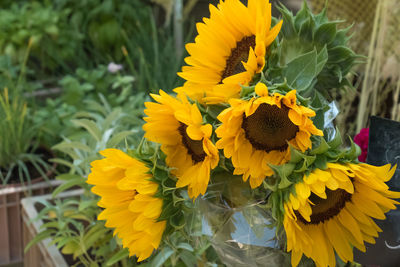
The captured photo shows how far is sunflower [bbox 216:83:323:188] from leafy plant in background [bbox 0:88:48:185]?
116cm

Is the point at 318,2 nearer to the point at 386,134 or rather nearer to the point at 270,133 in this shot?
the point at 386,134

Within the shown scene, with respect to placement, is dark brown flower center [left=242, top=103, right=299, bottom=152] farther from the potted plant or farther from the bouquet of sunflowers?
the potted plant

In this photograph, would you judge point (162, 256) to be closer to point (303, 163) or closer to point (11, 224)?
point (303, 163)

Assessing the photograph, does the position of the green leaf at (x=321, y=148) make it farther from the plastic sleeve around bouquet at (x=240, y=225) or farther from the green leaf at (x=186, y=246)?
the green leaf at (x=186, y=246)

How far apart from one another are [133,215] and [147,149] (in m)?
0.08

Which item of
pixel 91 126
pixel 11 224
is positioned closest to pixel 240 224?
pixel 91 126

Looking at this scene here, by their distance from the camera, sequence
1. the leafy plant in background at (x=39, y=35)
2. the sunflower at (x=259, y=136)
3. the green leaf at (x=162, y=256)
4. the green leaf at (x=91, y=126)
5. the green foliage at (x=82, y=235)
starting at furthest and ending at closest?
the leafy plant in background at (x=39, y=35) → the green leaf at (x=91, y=126) → the green foliage at (x=82, y=235) → the green leaf at (x=162, y=256) → the sunflower at (x=259, y=136)

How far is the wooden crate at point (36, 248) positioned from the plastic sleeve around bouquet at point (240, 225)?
1.60 feet

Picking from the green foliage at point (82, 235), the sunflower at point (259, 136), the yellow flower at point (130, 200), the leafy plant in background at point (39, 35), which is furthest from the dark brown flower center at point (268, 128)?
the leafy plant in background at point (39, 35)

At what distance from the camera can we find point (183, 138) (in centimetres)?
65

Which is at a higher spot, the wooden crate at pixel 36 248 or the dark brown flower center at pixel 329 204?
the dark brown flower center at pixel 329 204

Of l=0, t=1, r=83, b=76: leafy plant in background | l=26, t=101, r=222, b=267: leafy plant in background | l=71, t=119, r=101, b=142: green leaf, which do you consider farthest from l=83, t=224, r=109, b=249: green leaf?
l=0, t=1, r=83, b=76: leafy plant in background

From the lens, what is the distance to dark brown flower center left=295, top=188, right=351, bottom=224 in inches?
24.0

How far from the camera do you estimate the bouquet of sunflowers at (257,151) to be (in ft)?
1.86
